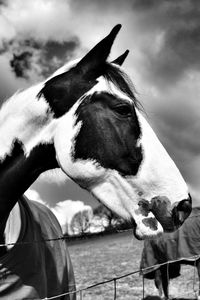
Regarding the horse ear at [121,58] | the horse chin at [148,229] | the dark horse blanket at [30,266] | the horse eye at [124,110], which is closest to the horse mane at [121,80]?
the horse eye at [124,110]

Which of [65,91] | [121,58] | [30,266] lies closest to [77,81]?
[65,91]

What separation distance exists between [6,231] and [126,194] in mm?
782

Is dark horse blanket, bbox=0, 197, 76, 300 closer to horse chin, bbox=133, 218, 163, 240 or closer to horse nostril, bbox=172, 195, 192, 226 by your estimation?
horse chin, bbox=133, 218, 163, 240

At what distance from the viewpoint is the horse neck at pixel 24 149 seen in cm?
195

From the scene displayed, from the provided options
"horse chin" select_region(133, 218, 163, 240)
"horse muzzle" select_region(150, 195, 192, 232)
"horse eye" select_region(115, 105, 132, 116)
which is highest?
"horse eye" select_region(115, 105, 132, 116)

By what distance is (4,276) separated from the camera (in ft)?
6.30

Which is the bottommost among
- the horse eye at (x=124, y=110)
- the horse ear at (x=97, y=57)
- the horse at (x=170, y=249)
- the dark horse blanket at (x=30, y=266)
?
the horse at (x=170, y=249)

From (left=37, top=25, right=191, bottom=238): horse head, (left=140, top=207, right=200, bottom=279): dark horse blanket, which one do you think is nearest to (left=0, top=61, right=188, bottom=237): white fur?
(left=37, top=25, right=191, bottom=238): horse head

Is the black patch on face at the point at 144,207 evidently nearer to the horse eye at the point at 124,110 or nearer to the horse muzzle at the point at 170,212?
the horse muzzle at the point at 170,212

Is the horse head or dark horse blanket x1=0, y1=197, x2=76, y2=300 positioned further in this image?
dark horse blanket x1=0, y1=197, x2=76, y2=300

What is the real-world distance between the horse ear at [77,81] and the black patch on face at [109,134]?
0.30ft

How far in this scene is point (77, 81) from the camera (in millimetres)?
1934

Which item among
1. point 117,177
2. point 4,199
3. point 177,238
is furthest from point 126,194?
point 177,238

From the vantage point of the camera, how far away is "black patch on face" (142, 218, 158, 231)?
1670mm
